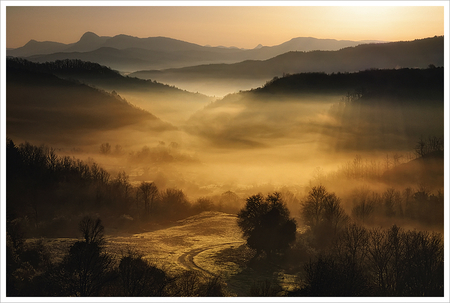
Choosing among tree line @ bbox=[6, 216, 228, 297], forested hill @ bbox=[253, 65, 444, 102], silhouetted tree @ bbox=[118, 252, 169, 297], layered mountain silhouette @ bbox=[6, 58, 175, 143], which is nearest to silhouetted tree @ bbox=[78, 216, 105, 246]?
tree line @ bbox=[6, 216, 228, 297]

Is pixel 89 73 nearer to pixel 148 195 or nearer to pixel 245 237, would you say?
pixel 148 195

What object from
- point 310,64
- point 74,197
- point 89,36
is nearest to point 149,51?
point 89,36

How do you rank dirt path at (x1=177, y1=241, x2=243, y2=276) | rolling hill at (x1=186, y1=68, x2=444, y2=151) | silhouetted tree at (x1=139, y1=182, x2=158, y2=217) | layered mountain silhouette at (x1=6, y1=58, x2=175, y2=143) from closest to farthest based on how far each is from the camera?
dirt path at (x1=177, y1=241, x2=243, y2=276) < silhouetted tree at (x1=139, y1=182, x2=158, y2=217) < layered mountain silhouette at (x1=6, y1=58, x2=175, y2=143) < rolling hill at (x1=186, y1=68, x2=444, y2=151)

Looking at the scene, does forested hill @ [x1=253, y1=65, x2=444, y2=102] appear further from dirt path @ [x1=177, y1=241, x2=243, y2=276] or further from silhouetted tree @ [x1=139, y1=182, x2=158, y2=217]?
dirt path @ [x1=177, y1=241, x2=243, y2=276]

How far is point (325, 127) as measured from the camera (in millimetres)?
129250

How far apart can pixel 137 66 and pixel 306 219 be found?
183 ft

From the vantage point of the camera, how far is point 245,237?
2125 inches

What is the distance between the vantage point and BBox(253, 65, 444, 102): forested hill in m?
111

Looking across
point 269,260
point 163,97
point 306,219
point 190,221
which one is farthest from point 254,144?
point 269,260

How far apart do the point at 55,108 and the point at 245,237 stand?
2680 inches

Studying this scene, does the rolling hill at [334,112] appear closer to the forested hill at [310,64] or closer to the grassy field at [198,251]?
the forested hill at [310,64]

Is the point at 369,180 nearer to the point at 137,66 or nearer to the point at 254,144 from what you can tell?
the point at 254,144

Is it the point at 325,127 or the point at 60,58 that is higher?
the point at 60,58

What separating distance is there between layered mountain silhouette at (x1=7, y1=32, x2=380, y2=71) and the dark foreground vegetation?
2106 cm
